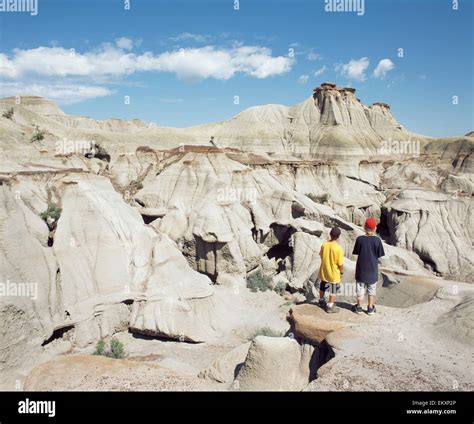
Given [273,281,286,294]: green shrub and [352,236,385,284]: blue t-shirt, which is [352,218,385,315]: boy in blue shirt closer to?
[352,236,385,284]: blue t-shirt

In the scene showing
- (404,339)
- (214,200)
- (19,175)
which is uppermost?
(19,175)

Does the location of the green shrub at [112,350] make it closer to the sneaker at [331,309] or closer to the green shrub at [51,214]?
the green shrub at [51,214]

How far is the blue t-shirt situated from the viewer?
6.62m

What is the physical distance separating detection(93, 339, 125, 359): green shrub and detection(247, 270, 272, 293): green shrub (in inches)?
271

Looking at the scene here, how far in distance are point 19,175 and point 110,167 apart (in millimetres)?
9926

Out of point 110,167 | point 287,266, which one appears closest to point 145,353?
point 287,266

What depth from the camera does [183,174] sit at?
824 inches

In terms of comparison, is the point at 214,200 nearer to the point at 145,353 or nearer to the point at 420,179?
the point at 145,353

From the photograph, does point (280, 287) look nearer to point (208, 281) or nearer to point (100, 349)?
point (208, 281)

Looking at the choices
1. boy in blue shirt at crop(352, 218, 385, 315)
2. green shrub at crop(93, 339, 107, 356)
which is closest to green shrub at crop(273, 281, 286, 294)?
green shrub at crop(93, 339, 107, 356)

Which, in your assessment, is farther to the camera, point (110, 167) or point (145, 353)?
point (110, 167)

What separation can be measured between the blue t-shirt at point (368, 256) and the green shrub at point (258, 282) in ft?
30.5
